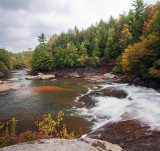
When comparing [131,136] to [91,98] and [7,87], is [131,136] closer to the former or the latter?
[91,98]

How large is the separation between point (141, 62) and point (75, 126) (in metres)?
21.1

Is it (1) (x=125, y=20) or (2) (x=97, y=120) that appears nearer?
(2) (x=97, y=120)

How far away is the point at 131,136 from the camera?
6.21 meters

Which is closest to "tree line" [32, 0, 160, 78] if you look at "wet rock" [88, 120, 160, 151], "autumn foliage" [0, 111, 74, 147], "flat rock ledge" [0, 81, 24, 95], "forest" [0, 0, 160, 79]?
"forest" [0, 0, 160, 79]

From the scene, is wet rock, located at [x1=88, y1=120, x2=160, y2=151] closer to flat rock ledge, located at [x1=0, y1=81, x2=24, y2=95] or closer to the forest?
the forest

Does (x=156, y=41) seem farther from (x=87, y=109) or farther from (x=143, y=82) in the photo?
(x=87, y=109)

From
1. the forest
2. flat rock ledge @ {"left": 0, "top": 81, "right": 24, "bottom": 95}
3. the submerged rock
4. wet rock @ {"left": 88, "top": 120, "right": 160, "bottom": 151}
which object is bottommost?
the submerged rock

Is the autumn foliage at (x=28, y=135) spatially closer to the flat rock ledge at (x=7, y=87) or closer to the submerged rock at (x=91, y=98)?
the submerged rock at (x=91, y=98)

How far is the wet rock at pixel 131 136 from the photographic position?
17.0ft

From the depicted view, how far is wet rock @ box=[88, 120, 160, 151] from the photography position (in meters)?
5.19

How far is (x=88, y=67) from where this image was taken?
4938 cm

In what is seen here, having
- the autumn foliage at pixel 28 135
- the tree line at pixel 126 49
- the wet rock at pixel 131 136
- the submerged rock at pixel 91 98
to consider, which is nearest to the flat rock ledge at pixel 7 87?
the submerged rock at pixel 91 98

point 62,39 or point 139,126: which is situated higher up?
point 62,39

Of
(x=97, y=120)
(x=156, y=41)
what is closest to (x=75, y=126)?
(x=97, y=120)
